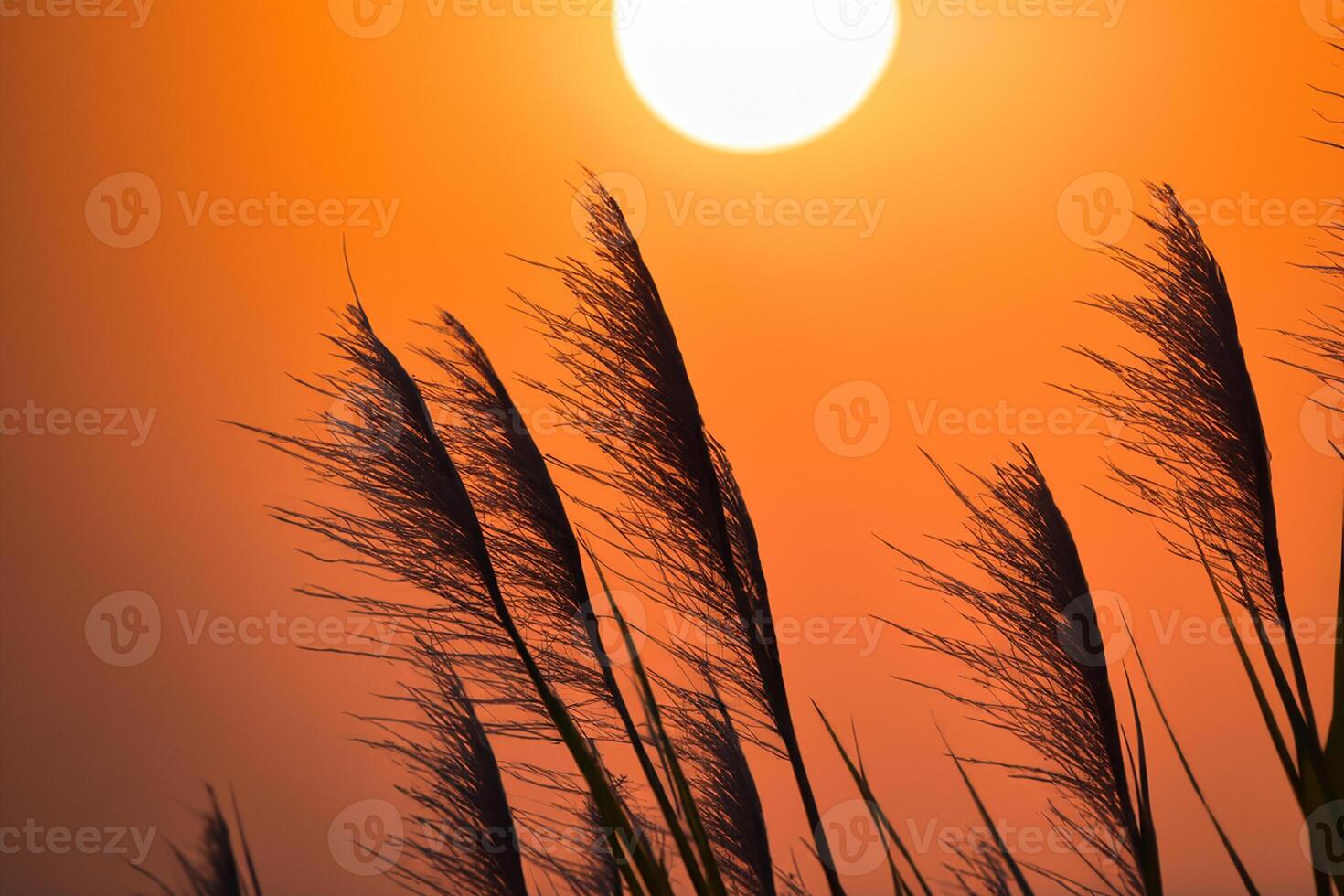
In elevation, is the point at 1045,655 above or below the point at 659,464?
below

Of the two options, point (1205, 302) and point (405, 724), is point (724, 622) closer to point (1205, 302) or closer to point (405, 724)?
point (405, 724)

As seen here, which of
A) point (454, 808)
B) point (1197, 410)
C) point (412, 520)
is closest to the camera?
point (412, 520)

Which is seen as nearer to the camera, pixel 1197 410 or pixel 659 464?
pixel 659 464

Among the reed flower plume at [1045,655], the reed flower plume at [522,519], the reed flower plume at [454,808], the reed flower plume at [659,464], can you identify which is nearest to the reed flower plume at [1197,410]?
the reed flower plume at [1045,655]

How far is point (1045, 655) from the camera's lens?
1116 mm

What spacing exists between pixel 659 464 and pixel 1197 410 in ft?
2.37

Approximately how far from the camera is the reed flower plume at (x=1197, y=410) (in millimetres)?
1124

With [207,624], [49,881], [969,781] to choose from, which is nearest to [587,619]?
[969,781]

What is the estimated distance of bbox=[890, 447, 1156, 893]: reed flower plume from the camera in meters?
1.08

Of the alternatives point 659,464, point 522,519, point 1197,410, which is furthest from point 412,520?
point 1197,410

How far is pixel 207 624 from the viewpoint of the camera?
4.93 m

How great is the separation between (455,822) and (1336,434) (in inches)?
58.0

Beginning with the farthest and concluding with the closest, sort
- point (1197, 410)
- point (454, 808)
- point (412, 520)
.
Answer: point (454, 808), point (1197, 410), point (412, 520)

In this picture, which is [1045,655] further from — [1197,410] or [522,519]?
[522,519]
